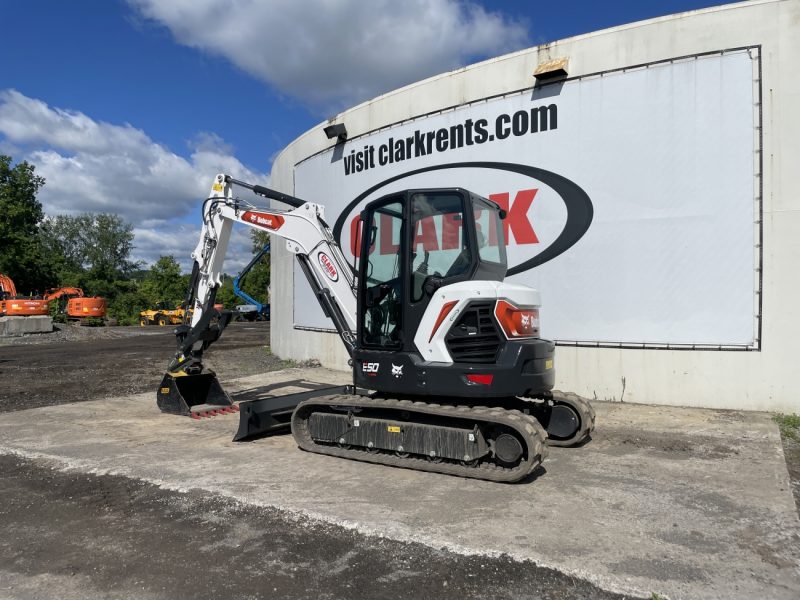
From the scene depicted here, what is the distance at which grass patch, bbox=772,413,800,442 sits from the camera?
22.9ft

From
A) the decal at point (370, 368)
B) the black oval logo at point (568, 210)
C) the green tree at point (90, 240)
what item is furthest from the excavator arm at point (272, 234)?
the green tree at point (90, 240)

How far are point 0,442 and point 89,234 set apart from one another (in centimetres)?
8277

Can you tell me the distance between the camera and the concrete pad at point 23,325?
2564cm

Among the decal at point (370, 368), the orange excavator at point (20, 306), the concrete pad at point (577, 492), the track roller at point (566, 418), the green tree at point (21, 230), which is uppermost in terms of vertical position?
the green tree at point (21, 230)

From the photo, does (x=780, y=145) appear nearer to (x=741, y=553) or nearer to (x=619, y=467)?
(x=619, y=467)

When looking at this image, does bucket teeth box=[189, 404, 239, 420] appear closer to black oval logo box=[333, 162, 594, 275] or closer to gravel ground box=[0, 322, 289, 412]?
gravel ground box=[0, 322, 289, 412]

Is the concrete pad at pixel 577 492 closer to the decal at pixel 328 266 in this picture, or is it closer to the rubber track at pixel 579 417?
the rubber track at pixel 579 417

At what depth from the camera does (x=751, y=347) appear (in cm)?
815

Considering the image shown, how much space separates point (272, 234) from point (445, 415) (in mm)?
4088

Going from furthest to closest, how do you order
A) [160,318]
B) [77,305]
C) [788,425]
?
[160,318] → [77,305] → [788,425]

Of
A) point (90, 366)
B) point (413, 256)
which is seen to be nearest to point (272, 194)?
point (413, 256)

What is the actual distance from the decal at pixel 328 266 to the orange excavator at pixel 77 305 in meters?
33.2

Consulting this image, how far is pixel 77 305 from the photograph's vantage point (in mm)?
35125

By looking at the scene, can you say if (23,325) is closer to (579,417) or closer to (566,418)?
(566,418)
